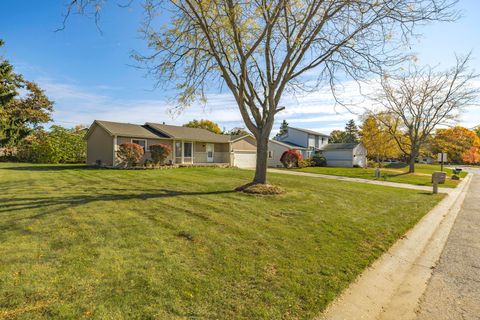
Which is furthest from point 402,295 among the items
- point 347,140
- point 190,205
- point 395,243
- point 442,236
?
point 347,140

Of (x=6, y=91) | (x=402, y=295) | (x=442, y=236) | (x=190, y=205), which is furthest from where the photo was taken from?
(x=6, y=91)

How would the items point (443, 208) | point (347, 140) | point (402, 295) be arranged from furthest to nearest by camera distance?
point (347, 140), point (443, 208), point (402, 295)

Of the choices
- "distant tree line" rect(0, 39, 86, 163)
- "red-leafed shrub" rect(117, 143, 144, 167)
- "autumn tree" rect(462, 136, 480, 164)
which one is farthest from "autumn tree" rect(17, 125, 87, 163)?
"autumn tree" rect(462, 136, 480, 164)

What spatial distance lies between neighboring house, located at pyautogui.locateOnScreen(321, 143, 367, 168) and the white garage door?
13701 mm

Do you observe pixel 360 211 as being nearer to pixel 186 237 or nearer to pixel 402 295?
pixel 402 295

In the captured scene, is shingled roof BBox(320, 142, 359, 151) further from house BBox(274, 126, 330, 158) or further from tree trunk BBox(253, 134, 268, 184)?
tree trunk BBox(253, 134, 268, 184)

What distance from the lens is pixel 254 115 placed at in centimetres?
1033

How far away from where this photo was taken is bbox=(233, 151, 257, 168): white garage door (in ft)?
92.0

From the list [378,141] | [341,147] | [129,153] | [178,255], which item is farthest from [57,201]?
[378,141]

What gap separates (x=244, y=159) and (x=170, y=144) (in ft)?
29.9

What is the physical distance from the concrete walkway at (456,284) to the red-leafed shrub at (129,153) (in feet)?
59.6

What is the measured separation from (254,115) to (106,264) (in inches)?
310

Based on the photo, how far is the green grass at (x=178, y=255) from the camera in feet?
9.09

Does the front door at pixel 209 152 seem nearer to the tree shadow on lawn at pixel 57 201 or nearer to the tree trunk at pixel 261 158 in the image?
the tree trunk at pixel 261 158
